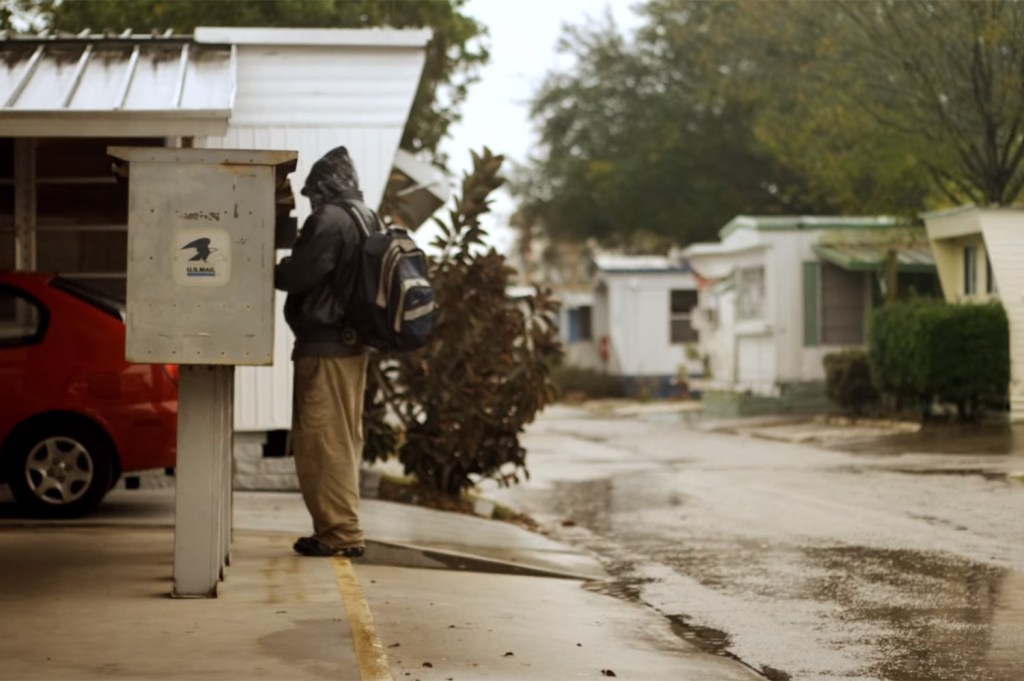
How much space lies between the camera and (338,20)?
78.2ft

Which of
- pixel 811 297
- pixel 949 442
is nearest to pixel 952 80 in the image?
pixel 811 297

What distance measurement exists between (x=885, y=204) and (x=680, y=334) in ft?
54.7

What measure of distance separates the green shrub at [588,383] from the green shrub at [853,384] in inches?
719

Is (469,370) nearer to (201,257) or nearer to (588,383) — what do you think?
(201,257)

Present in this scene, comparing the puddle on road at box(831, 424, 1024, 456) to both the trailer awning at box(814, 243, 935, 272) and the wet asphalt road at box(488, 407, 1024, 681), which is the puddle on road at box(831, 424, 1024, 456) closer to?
the wet asphalt road at box(488, 407, 1024, 681)

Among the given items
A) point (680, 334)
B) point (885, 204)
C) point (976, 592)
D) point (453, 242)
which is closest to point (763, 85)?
point (885, 204)

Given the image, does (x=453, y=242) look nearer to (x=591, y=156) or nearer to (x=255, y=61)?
(x=255, y=61)

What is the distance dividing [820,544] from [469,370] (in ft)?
12.3

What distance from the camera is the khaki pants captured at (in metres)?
9.40

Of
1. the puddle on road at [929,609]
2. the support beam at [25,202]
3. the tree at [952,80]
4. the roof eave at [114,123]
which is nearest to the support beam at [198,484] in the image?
the roof eave at [114,123]

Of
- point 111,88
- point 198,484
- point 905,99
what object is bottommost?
point 198,484

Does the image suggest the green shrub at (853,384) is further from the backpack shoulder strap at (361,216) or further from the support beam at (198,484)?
the support beam at (198,484)

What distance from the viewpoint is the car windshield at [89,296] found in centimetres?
1159

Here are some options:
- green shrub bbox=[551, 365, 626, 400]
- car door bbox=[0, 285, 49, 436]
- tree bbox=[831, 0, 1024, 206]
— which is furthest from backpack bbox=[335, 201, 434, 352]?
green shrub bbox=[551, 365, 626, 400]
